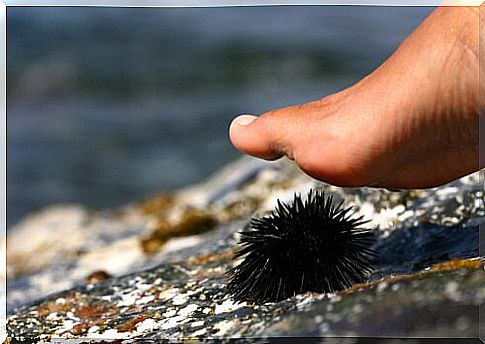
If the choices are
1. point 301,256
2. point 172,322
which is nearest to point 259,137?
point 301,256

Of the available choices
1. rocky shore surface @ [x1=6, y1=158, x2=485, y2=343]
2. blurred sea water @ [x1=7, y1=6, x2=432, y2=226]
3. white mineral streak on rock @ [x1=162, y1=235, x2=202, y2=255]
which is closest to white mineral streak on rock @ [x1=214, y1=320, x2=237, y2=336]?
rocky shore surface @ [x1=6, y1=158, x2=485, y2=343]

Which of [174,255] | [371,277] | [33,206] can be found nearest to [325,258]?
[371,277]

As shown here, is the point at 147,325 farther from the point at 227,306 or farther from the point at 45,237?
the point at 45,237

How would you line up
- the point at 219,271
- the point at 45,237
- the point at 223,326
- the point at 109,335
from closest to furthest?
1. the point at 223,326
2. the point at 109,335
3. the point at 219,271
4. the point at 45,237

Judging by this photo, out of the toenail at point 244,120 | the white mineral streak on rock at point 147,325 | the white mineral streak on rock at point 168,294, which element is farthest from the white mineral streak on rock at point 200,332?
the toenail at point 244,120

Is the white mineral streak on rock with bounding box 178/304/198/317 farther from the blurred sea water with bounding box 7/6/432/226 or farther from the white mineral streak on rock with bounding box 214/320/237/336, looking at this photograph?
the blurred sea water with bounding box 7/6/432/226

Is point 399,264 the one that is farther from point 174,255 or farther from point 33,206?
point 33,206
